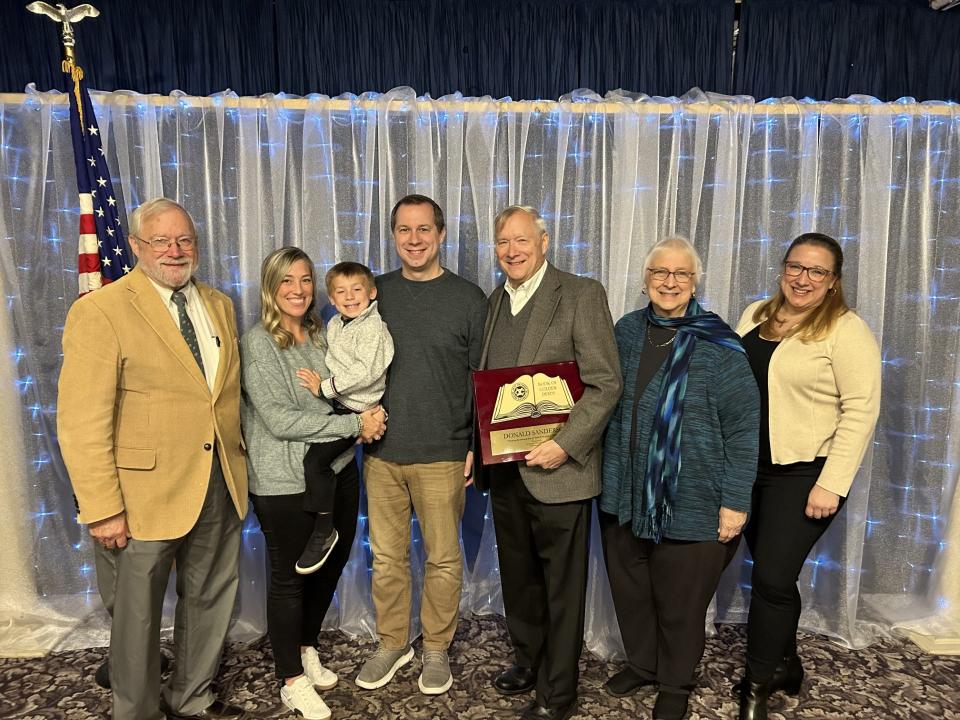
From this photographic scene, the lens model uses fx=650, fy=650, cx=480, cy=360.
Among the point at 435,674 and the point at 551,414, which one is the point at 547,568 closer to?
the point at 551,414

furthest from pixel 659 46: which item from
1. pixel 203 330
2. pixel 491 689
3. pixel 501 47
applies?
pixel 491 689

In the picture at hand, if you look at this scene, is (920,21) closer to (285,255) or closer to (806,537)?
(806,537)

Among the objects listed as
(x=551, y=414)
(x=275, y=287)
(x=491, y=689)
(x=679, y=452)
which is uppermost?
(x=275, y=287)

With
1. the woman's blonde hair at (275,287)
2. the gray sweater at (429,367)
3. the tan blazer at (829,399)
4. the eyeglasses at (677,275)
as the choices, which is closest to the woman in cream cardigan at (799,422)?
the tan blazer at (829,399)

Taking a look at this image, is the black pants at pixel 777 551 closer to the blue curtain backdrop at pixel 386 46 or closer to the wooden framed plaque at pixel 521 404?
the wooden framed plaque at pixel 521 404

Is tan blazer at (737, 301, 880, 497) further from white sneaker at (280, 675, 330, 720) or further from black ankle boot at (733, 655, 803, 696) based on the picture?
white sneaker at (280, 675, 330, 720)

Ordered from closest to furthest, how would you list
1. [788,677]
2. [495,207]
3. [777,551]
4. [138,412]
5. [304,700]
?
[138,412] → [777,551] → [304,700] → [788,677] → [495,207]

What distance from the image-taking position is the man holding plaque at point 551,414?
212 centimetres

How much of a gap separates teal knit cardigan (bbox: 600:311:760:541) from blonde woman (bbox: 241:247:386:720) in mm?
890

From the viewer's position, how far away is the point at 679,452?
208cm

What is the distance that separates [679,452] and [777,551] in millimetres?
546

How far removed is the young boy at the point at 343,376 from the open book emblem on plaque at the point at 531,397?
456 mm

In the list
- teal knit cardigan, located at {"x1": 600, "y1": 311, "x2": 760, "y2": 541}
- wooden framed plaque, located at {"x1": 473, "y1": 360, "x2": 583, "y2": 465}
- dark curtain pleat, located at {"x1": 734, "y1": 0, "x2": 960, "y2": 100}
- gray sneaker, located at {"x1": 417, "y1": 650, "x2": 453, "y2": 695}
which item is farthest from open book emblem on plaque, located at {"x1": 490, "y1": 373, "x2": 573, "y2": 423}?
dark curtain pleat, located at {"x1": 734, "y1": 0, "x2": 960, "y2": 100}

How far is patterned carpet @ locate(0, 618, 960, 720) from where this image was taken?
7.80 feet
